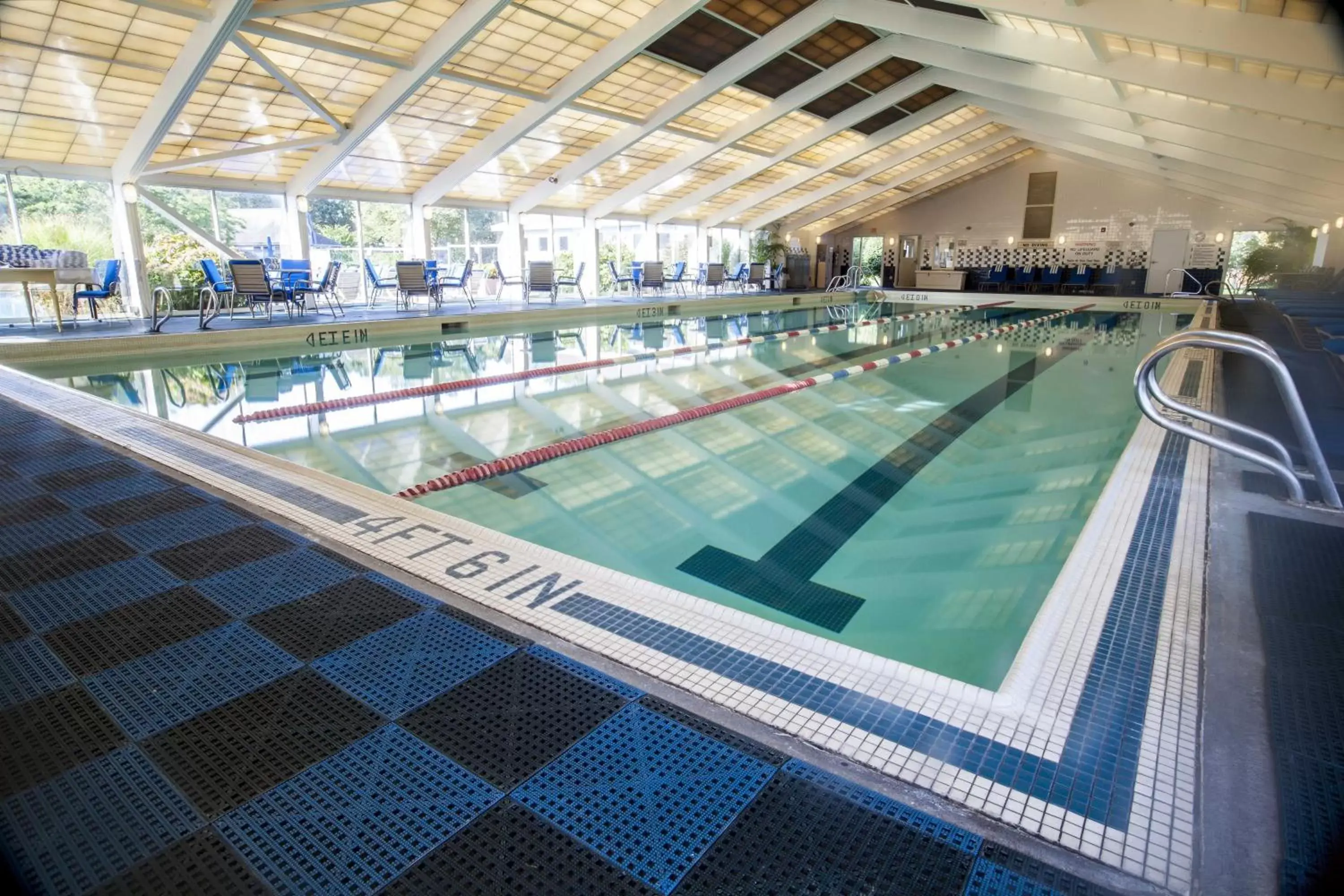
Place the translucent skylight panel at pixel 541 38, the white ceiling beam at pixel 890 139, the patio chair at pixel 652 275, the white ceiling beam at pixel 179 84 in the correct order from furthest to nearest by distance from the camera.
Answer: the white ceiling beam at pixel 890 139, the patio chair at pixel 652 275, the translucent skylight panel at pixel 541 38, the white ceiling beam at pixel 179 84

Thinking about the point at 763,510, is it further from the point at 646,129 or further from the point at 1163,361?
the point at 646,129

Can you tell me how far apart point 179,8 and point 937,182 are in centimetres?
1984

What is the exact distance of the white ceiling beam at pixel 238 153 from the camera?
32.0 ft

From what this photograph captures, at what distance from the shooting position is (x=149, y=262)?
36.0 ft

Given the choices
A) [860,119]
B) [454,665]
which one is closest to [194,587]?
[454,665]

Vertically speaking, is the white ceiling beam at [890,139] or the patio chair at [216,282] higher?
the white ceiling beam at [890,139]

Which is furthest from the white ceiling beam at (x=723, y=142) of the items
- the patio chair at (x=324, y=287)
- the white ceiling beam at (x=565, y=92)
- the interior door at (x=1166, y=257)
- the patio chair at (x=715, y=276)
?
the interior door at (x=1166, y=257)

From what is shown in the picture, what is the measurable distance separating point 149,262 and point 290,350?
4.66 m

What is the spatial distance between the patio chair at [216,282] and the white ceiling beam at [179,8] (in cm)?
251

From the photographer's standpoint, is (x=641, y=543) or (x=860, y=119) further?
(x=860, y=119)

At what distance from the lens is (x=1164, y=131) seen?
9.97 m

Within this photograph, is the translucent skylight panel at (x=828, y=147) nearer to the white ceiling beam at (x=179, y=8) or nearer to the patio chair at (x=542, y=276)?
the patio chair at (x=542, y=276)

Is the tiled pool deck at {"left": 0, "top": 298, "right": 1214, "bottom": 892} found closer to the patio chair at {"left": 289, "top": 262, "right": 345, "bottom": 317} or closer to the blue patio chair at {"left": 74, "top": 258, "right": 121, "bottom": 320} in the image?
the patio chair at {"left": 289, "top": 262, "right": 345, "bottom": 317}

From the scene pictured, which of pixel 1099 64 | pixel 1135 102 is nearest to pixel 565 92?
pixel 1099 64
